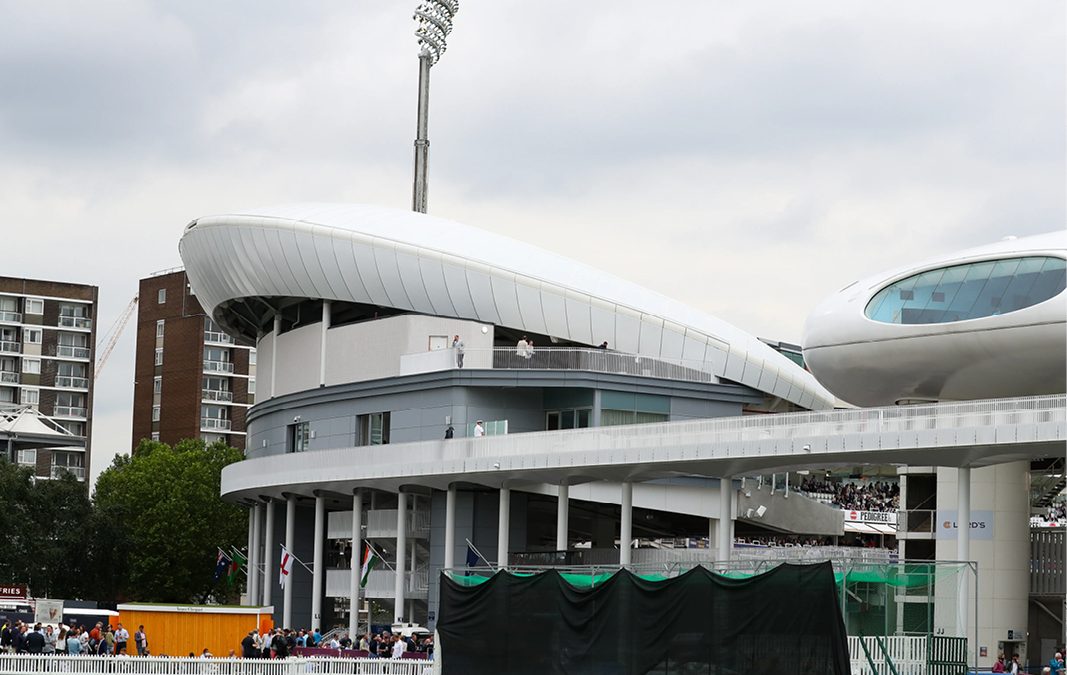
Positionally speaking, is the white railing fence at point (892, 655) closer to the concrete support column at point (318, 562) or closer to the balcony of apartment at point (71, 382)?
the concrete support column at point (318, 562)

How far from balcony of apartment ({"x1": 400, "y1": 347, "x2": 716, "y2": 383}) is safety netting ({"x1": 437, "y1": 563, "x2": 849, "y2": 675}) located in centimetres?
3190

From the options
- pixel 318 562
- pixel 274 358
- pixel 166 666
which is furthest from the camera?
pixel 274 358

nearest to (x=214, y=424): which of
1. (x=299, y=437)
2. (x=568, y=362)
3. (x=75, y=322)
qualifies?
(x=75, y=322)

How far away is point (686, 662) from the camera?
1002 inches

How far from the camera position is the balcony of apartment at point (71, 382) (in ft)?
448

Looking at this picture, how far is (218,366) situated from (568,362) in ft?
263

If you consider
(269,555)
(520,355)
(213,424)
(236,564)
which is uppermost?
(213,424)

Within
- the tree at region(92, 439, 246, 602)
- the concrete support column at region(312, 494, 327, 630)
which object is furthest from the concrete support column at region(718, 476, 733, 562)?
the tree at region(92, 439, 246, 602)

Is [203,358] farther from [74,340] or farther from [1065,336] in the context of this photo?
[1065,336]

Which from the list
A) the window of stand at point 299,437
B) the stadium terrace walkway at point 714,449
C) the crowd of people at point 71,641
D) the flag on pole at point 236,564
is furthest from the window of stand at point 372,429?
the crowd of people at point 71,641

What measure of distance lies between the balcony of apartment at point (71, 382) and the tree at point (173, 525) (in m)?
36.6

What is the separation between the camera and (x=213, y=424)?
13738cm

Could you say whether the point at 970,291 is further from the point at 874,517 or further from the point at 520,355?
the point at 874,517

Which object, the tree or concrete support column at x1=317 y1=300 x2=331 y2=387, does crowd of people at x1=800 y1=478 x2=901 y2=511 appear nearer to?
concrete support column at x1=317 y1=300 x2=331 y2=387
